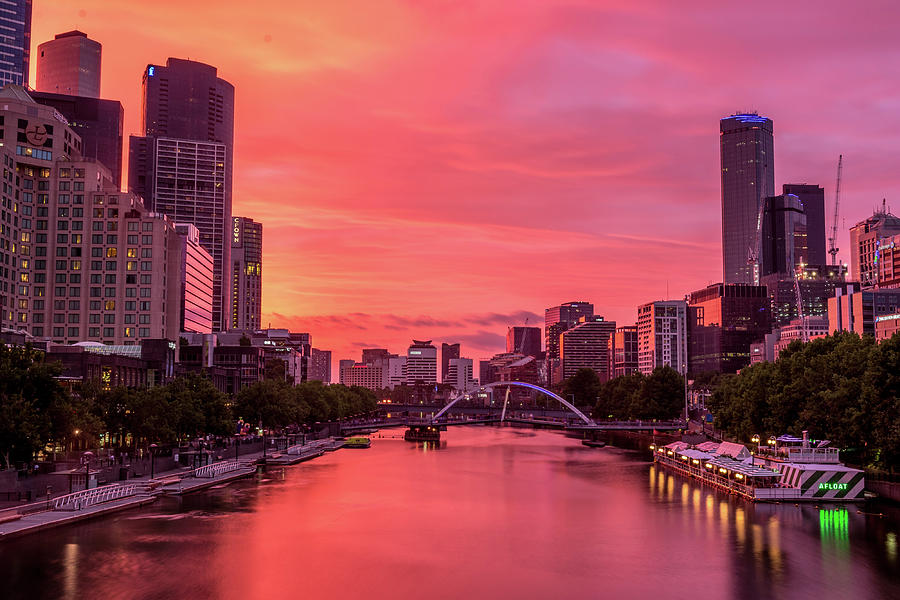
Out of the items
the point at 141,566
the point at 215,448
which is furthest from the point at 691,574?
the point at 215,448

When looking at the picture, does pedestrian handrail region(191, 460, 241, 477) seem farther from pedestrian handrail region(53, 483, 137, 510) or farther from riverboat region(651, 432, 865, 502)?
riverboat region(651, 432, 865, 502)

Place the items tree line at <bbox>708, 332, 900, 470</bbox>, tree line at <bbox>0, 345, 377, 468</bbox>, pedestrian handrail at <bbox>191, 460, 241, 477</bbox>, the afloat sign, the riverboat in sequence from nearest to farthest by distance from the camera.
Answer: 1. tree line at <bbox>0, 345, 377, 468</bbox>
2. tree line at <bbox>708, 332, 900, 470</bbox>
3. the afloat sign
4. the riverboat
5. pedestrian handrail at <bbox>191, 460, 241, 477</bbox>

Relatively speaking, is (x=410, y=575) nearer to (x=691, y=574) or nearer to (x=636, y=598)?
(x=636, y=598)

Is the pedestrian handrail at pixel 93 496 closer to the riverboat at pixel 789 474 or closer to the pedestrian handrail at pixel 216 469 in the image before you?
the pedestrian handrail at pixel 216 469

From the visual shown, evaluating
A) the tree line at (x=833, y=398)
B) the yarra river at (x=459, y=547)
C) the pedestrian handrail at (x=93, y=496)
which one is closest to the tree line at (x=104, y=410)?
the pedestrian handrail at (x=93, y=496)

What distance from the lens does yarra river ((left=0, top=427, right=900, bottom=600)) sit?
5134cm

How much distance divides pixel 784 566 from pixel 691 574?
22.4ft

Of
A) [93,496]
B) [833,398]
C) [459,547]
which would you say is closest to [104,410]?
[93,496]

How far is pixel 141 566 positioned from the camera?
179 ft

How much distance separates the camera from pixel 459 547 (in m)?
65.0

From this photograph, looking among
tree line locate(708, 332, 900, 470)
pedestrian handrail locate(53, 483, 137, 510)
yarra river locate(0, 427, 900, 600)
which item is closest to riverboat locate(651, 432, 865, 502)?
yarra river locate(0, 427, 900, 600)

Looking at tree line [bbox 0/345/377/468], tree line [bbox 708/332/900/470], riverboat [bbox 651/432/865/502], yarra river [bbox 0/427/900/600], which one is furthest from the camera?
riverboat [bbox 651/432/865/502]

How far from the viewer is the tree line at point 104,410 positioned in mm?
70312

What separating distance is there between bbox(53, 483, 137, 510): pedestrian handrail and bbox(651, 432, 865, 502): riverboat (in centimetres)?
6162
